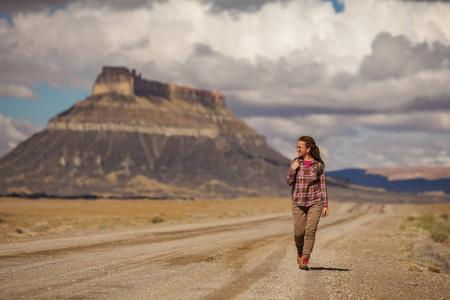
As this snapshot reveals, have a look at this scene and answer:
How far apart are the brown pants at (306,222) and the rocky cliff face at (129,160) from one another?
434 feet

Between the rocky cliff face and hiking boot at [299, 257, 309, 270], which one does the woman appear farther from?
the rocky cliff face

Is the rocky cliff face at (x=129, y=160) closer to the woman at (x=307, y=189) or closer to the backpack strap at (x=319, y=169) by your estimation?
the woman at (x=307, y=189)

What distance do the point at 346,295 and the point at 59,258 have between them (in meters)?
6.22

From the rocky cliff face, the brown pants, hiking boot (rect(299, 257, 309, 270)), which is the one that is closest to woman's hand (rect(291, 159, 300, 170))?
the brown pants

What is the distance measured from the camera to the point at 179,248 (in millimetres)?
14125

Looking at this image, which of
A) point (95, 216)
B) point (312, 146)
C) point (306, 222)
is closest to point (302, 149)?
point (312, 146)

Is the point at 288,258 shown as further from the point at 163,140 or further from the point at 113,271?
the point at 163,140

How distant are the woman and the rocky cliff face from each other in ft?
435

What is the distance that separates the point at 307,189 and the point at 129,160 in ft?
536

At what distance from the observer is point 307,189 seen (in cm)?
966

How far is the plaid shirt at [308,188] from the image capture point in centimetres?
965

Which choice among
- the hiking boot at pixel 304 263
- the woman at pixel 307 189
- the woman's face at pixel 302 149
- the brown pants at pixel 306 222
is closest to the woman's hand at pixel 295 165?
the woman at pixel 307 189

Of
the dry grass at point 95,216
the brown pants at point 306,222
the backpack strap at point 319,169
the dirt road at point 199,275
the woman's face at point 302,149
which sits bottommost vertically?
the dry grass at point 95,216

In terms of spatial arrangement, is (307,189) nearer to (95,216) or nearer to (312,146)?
(312,146)
